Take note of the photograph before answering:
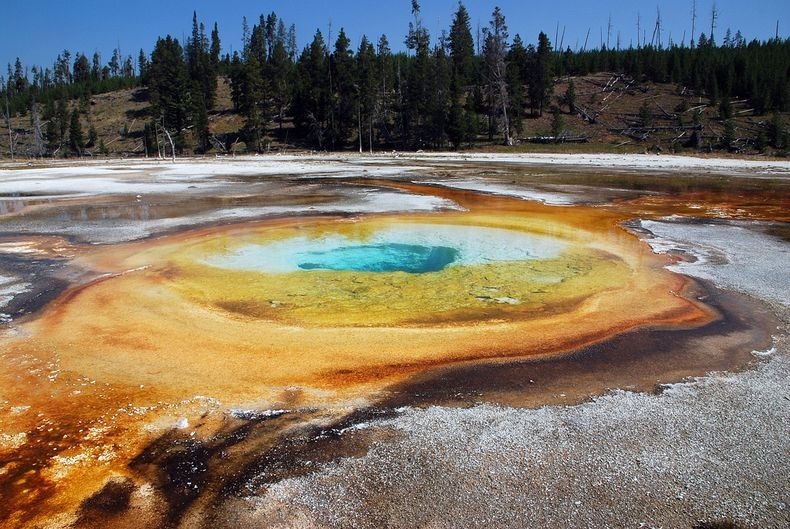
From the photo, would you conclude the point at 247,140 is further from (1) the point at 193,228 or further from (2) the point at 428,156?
(1) the point at 193,228

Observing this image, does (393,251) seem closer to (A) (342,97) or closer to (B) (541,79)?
(A) (342,97)

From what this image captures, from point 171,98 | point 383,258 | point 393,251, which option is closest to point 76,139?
point 171,98

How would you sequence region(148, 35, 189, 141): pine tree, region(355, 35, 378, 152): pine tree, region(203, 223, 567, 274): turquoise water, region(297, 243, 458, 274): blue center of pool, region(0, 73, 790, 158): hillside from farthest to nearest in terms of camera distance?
region(148, 35, 189, 141): pine tree
region(355, 35, 378, 152): pine tree
region(0, 73, 790, 158): hillside
region(203, 223, 567, 274): turquoise water
region(297, 243, 458, 274): blue center of pool

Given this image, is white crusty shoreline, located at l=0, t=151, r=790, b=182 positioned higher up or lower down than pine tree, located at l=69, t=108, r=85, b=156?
lower down

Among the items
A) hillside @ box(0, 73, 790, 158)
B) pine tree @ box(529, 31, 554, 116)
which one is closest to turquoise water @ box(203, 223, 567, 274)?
hillside @ box(0, 73, 790, 158)

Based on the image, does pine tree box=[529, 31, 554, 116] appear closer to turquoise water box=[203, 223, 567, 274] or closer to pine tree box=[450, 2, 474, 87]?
pine tree box=[450, 2, 474, 87]

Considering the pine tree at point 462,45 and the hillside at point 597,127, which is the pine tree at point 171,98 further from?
the pine tree at point 462,45

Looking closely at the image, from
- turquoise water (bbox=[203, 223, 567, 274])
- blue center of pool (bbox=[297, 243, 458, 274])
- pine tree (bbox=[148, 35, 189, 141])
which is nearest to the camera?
blue center of pool (bbox=[297, 243, 458, 274])

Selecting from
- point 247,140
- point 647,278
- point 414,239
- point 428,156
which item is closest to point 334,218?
point 414,239
